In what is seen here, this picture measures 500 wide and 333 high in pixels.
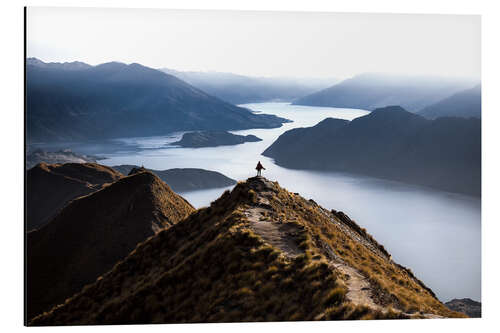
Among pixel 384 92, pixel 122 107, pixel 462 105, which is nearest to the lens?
pixel 462 105

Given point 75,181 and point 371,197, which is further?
point 75,181

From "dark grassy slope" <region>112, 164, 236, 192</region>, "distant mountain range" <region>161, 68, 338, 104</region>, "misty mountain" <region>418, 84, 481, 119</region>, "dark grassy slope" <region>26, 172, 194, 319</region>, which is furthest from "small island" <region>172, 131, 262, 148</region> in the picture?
"misty mountain" <region>418, 84, 481, 119</region>

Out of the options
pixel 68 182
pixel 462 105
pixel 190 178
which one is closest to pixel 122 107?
pixel 190 178

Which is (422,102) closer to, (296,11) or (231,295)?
(296,11)

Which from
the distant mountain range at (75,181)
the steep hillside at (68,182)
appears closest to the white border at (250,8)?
the distant mountain range at (75,181)

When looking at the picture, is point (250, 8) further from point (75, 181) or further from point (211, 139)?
point (75, 181)

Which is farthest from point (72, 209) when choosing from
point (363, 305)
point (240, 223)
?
point (363, 305)
